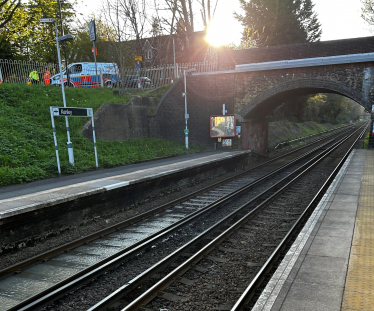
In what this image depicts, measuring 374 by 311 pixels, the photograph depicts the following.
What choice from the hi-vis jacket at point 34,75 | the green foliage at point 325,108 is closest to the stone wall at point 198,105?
the hi-vis jacket at point 34,75

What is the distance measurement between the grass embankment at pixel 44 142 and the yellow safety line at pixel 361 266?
9903 mm

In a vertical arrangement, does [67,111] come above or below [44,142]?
above

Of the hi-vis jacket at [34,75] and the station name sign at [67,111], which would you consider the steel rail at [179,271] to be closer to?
the station name sign at [67,111]

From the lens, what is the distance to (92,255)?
640cm

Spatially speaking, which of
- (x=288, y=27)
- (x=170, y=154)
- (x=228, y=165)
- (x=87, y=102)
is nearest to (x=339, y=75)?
(x=228, y=165)

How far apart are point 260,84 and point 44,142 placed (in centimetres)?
1343

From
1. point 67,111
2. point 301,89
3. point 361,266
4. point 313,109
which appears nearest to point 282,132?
point 301,89

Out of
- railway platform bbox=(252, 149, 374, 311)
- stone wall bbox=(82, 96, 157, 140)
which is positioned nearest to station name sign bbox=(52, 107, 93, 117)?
stone wall bbox=(82, 96, 157, 140)

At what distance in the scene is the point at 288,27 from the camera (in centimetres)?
3869

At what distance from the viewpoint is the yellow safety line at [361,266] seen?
367 cm

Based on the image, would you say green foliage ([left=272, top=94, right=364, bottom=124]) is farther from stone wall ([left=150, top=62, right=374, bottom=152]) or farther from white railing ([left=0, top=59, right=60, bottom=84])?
white railing ([left=0, top=59, right=60, bottom=84])

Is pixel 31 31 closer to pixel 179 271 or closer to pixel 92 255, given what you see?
pixel 92 255

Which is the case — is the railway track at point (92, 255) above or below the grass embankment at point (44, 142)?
below

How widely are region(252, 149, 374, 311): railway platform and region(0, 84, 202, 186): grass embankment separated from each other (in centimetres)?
920
